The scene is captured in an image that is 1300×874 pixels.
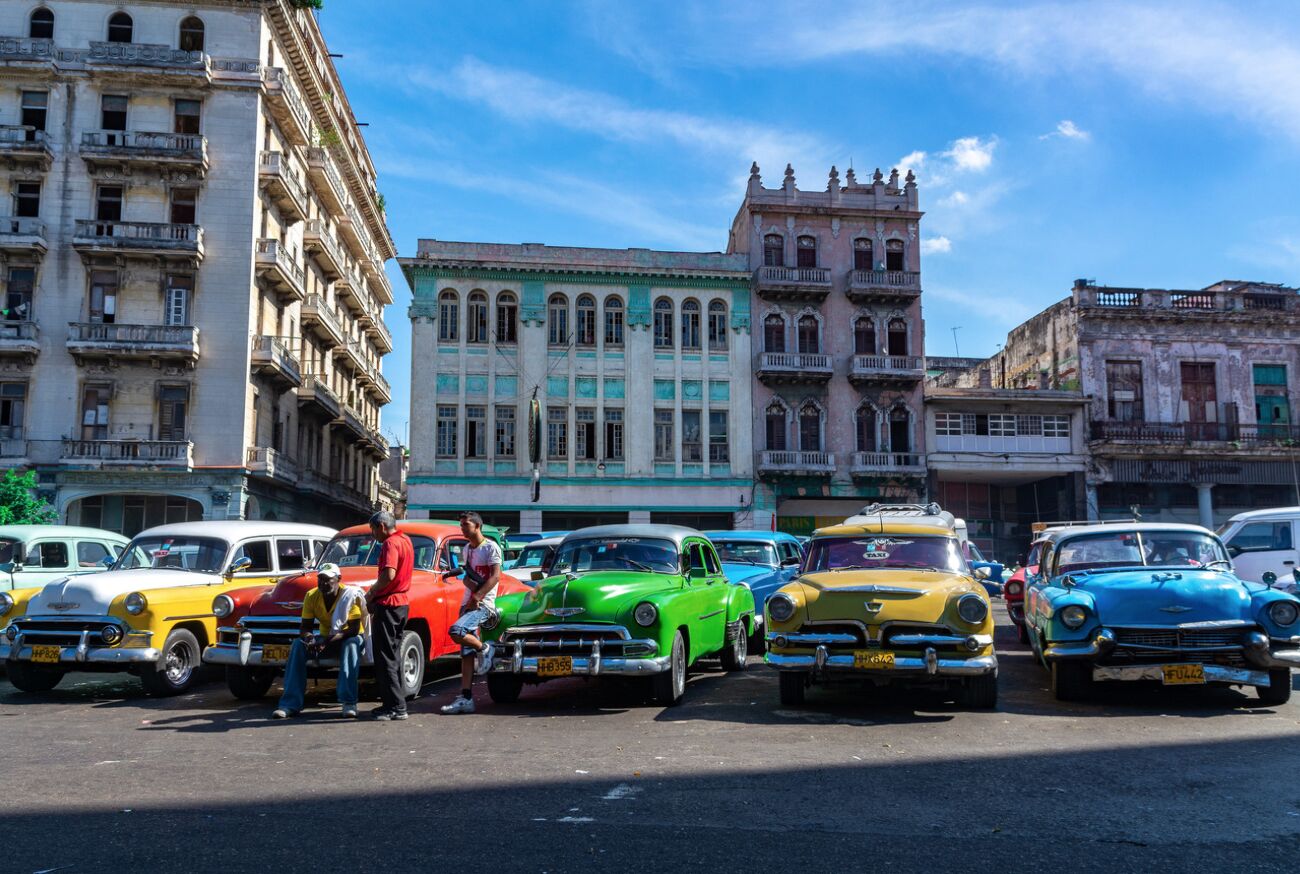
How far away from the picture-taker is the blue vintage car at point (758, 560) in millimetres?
15547

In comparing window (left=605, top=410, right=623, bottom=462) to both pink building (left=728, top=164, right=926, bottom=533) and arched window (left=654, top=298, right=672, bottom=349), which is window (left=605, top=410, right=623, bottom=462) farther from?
pink building (left=728, top=164, right=926, bottom=533)

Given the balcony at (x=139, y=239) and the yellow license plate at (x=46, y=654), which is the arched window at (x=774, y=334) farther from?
the yellow license plate at (x=46, y=654)

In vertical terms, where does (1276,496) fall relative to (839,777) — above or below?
above

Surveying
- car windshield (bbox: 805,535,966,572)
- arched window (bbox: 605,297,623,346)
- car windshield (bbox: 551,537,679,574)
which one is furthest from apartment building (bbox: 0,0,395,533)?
car windshield (bbox: 805,535,966,572)

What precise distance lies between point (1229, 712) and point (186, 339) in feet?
105

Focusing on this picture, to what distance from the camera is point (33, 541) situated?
44.7 feet

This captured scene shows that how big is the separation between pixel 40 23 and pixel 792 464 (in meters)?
30.1

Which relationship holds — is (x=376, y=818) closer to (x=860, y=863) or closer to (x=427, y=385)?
(x=860, y=863)

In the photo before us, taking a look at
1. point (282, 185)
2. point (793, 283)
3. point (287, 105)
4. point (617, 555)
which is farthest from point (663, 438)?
point (617, 555)

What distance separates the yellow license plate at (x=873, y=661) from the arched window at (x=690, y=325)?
31.9 m

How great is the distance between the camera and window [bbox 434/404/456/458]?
3859 centimetres

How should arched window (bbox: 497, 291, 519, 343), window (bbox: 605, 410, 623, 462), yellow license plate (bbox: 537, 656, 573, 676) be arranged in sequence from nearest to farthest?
yellow license plate (bbox: 537, 656, 573, 676) → arched window (bbox: 497, 291, 519, 343) → window (bbox: 605, 410, 623, 462)

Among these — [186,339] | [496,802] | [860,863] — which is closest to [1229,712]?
[860,863]

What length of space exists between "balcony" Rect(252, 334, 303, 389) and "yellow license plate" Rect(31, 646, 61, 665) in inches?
988
